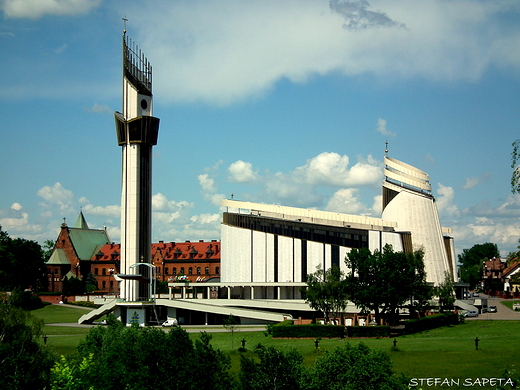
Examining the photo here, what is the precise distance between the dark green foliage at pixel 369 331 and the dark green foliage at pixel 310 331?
960mm

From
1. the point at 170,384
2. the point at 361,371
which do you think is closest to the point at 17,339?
the point at 170,384

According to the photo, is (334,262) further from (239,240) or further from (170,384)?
(170,384)

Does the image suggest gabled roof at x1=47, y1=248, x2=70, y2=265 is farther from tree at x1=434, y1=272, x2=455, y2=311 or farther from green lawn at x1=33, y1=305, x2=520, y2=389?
tree at x1=434, y1=272, x2=455, y2=311

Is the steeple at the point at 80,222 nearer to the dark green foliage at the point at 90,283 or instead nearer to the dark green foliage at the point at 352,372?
the dark green foliage at the point at 90,283

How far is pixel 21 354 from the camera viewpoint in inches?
1406

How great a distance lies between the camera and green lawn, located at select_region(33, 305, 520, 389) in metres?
38.7

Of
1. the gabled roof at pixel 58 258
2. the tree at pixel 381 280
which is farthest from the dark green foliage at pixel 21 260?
the tree at pixel 381 280

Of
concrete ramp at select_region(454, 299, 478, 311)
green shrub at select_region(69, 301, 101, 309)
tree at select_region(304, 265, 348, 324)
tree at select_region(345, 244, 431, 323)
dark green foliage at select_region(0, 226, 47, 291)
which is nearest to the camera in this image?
tree at select_region(345, 244, 431, 323)

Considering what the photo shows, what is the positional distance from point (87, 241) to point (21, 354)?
388 feet

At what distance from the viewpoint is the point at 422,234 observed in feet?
320

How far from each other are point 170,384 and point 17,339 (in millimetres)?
13022

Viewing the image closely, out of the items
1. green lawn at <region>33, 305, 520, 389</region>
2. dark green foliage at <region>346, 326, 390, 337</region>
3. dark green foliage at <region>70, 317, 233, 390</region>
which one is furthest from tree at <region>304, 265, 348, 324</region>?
dark green foliage at <region>70, 317, 233, 390</region>

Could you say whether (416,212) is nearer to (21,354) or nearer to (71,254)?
(21,354)

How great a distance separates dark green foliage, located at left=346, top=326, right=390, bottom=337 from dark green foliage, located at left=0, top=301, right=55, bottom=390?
105 ft
